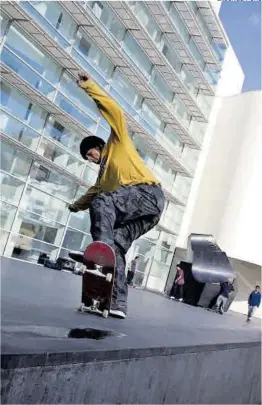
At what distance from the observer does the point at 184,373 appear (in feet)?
9.11

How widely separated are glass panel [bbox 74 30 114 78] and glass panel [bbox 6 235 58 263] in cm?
957

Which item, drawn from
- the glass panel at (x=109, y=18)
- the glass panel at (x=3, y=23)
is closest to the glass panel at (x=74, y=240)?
the glass panel at (x=3, y=23)

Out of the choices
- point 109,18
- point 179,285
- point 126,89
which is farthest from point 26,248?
point 109,18

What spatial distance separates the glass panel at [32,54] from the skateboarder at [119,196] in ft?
56.8

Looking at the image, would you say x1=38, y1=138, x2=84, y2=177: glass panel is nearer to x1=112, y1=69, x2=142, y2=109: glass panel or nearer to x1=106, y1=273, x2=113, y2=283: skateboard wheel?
x1=112, y1=69, x2=142, y2=109: glass panel

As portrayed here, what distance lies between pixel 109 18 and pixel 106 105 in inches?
914

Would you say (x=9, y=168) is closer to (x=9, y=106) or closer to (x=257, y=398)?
(x=9, y=106)

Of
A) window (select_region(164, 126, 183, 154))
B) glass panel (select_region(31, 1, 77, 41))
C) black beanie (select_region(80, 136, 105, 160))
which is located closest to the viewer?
black beanie (select_region(80, 136, 105, 160))

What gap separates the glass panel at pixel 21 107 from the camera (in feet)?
65.8

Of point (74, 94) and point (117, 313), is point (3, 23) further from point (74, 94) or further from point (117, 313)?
point (117, 313)

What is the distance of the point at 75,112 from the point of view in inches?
937

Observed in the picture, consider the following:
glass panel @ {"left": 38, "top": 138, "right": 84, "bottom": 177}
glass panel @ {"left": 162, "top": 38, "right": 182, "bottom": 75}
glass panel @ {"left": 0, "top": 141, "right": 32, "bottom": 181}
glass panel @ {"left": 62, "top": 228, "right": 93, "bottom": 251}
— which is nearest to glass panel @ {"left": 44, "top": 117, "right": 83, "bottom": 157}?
glass panel @ {"left": 38, "top": 138, "right": 84, "bottom": 177}

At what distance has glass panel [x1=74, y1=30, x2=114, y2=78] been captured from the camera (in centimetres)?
2350

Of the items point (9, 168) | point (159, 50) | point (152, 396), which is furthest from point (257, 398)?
point (159, 50)
